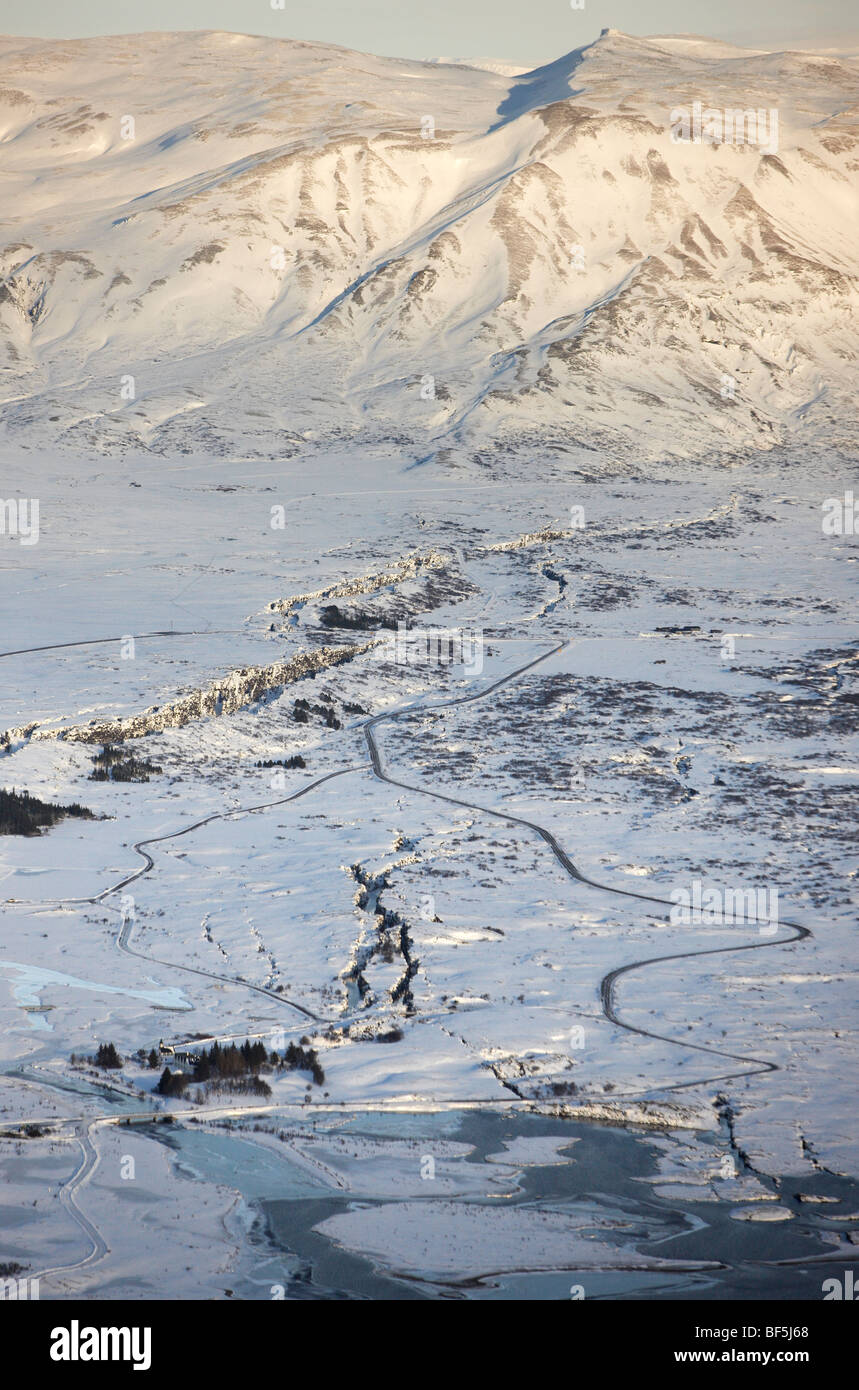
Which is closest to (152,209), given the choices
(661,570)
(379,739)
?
(661,570)

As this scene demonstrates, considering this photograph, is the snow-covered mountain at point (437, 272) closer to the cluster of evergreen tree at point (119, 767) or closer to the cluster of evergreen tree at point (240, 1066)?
the cluster of evergreen tree at point (119, 767)

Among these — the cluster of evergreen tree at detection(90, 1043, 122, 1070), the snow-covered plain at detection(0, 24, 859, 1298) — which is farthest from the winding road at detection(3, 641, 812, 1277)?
the cluster of evergreen tree at detection(90, 1043, 122, 1070)

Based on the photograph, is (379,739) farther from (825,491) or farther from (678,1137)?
(825,491)

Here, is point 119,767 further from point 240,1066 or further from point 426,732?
point 240,1066

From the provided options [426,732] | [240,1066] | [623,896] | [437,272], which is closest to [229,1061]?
[240,1066]

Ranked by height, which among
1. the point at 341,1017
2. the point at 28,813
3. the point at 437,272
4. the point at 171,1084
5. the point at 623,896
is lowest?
the point at 341,1017

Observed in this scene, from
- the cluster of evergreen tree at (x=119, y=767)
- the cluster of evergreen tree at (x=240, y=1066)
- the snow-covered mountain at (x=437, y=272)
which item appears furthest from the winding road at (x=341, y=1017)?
the snow-covered mountain at (x=437, y=272)
